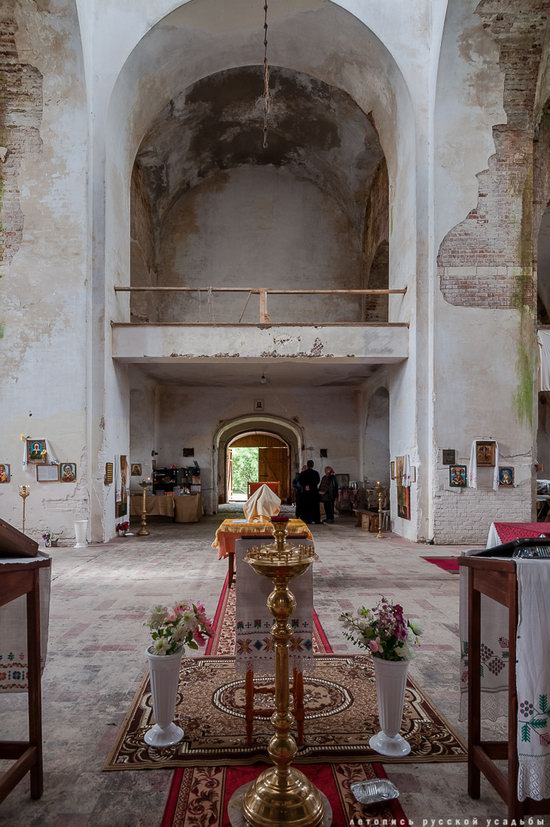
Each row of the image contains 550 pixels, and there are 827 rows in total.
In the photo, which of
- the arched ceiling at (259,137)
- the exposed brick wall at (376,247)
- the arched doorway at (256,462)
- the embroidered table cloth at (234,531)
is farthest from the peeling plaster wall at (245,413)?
the embroidered table cloth at (234,531)

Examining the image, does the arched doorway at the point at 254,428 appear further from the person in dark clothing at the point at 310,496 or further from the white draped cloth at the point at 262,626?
the white draped cloth at the point at 262,626

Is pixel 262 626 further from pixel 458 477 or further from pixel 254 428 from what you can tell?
pixel 254 428

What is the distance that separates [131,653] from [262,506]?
9.07 feet

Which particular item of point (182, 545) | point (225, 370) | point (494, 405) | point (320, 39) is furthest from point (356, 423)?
point (320, 39)

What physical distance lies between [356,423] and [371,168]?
722 centimetres

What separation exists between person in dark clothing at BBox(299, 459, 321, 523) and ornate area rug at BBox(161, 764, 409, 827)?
1096 centimetres

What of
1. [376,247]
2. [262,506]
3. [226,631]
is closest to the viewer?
[226,631]

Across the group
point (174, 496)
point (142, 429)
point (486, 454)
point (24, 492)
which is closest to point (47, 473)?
point (24, 492)

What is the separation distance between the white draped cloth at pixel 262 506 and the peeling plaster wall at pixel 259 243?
11248mm

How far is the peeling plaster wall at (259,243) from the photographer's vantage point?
17.9 metres

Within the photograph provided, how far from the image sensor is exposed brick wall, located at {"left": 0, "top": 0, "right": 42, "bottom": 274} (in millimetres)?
11047

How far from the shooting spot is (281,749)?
2445mm

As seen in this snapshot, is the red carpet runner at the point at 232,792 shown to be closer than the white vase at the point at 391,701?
Yes

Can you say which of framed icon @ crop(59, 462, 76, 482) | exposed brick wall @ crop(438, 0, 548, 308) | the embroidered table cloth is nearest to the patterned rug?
the embroidered table cloth
